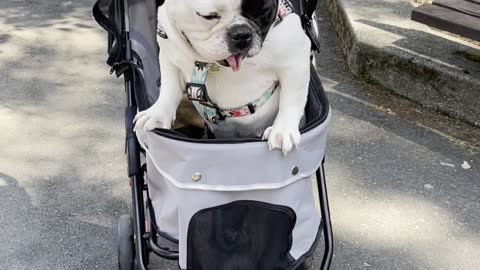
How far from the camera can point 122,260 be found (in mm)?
2234

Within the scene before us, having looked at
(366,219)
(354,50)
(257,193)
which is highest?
(257,193)

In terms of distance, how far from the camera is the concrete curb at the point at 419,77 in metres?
3.36

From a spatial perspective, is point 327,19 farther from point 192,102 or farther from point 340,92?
point 192,102

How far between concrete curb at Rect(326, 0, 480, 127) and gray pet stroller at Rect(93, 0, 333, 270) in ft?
5.24

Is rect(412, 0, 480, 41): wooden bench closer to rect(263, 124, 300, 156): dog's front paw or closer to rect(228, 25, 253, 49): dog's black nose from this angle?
rect(263, 124, 300, 156): dog's front paw

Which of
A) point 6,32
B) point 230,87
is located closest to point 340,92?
point 230,87

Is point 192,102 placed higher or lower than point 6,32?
higher

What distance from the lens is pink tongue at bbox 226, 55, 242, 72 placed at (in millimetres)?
1661

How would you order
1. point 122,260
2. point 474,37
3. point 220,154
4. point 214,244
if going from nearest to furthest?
point 220,154, point 214,244, point 122,260, point 474,37

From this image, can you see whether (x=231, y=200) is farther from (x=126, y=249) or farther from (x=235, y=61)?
(x=126, y=249)

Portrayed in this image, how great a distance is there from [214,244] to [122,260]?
58 centimetres

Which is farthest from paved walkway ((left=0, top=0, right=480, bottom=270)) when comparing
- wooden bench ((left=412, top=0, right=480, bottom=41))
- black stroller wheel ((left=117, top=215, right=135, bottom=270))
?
wooden bench ((left=412, top=0, right=480, bottom=41))

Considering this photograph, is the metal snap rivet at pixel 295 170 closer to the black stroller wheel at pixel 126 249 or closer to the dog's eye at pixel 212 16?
the dog's eye at pixel 212 16

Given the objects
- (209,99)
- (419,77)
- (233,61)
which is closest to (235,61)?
(233,61)
